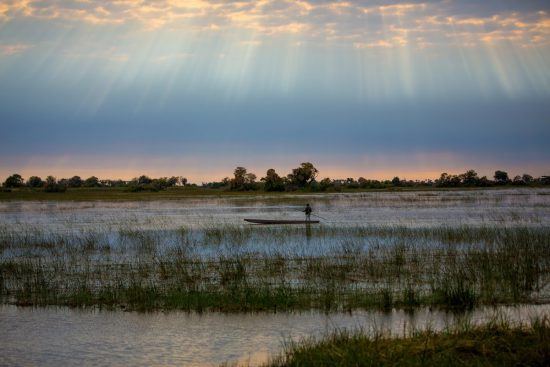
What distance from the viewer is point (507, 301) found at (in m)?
13.8

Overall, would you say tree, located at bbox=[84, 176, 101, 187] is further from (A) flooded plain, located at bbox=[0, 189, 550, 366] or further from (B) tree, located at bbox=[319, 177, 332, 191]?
(A) flooded plain, located at bbox=[0, 189, 550, 366]

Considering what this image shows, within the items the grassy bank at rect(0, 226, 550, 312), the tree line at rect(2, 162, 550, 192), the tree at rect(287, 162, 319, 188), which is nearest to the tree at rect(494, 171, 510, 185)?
the tree line at rect(2, 162, 550, 192)

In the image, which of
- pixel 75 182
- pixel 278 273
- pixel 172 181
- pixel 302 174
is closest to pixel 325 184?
pixel 302 174

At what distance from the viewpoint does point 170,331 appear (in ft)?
40.0

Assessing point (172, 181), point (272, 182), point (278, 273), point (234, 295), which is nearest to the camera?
point (234, 295)

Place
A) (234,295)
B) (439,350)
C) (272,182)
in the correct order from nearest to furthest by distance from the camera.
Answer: (439,350)
(234,295)
(272,182)

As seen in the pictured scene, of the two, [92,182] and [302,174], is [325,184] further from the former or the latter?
[92,182]

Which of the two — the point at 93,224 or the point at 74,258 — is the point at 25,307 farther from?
the point at 93,224

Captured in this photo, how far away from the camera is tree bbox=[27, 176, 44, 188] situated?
4373 inches

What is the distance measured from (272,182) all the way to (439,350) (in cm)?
10012

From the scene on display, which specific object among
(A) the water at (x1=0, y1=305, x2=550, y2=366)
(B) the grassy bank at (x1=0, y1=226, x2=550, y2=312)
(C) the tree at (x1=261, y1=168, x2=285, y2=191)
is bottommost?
(A) the water at (x1=0, y1=305, x2=550, y2=366)

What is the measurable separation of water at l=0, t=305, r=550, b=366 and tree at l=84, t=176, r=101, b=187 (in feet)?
376

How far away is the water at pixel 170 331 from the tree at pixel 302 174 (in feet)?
327

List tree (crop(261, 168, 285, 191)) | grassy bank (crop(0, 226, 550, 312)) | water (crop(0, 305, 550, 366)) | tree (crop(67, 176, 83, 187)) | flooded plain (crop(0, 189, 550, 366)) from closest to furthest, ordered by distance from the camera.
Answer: water (crop(0, 305, 550, 366))
flooded plain (crop(0, 189, 550, 366))
grassy bank (crop(0, 226, 550, 312))
tree (crop(261, 168, 285, 191))
tree (crop(67, 176, 83, 187))
